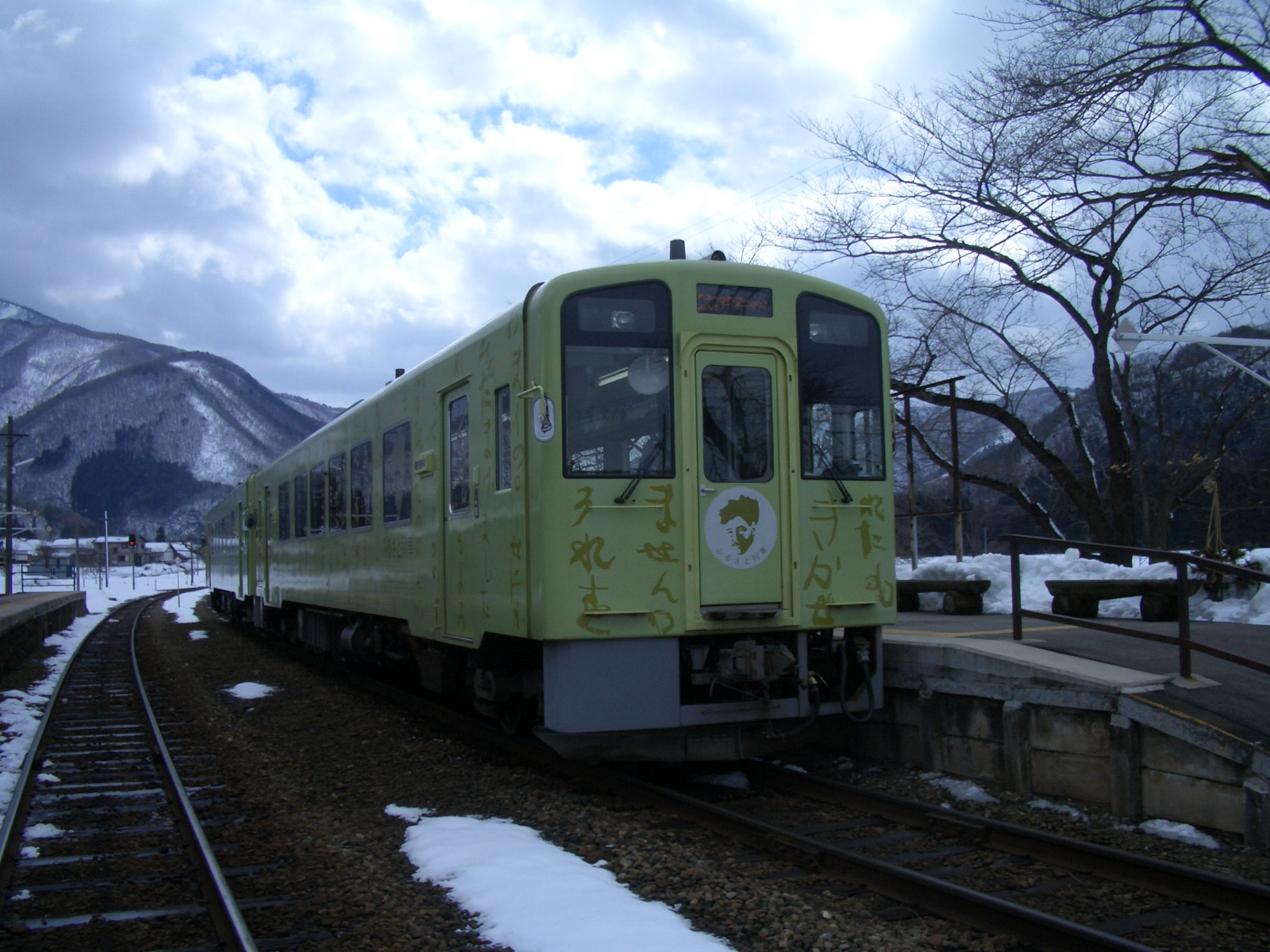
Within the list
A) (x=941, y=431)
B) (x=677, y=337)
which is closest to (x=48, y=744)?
(x=677, y=337)

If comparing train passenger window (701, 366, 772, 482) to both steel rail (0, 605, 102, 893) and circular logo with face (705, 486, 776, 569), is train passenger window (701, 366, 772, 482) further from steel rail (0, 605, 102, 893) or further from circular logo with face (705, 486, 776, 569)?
steel rail (0, 605, 102, 893)

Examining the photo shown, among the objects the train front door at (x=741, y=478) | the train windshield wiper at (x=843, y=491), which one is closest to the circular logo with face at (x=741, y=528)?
the train front door at (x=741, y=478)

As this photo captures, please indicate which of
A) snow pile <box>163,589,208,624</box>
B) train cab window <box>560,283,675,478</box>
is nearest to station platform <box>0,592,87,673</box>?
snow pile <box>163,589,208,624</box>

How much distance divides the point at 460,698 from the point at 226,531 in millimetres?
15421

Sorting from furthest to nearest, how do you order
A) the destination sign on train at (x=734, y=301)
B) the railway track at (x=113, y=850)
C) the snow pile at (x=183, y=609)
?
the snow pile at (x=183, y=609)
the destination sign on train at (x=734, y=301)
the railway track at (x=113, y=850)

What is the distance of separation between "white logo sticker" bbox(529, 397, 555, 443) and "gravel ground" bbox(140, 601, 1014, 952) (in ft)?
7.12

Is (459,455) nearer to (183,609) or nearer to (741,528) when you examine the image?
(741,528)

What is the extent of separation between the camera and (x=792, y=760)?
7.71 m

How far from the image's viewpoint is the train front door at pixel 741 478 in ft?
21.0

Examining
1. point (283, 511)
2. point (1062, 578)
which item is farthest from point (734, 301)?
point (283, 511)

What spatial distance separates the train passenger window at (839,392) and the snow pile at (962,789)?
1.93 m

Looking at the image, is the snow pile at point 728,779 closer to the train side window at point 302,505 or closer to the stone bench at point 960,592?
the stone bench at point 960,592

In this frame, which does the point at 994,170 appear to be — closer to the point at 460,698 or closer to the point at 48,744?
the point at 460,698

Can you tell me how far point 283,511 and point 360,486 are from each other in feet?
17.2
